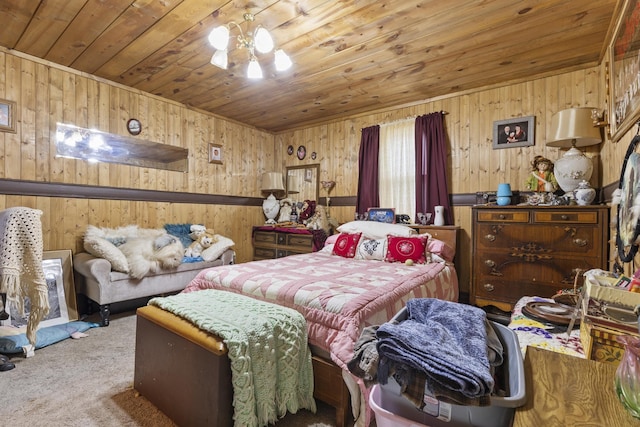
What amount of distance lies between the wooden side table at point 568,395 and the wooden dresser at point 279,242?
11.2ft

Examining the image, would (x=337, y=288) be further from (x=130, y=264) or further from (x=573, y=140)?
(x=573, y=140)

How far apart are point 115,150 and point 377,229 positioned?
10.5ft

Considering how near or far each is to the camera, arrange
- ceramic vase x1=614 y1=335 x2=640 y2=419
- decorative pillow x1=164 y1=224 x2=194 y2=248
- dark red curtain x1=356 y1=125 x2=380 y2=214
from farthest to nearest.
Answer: dark red curtain x1=356 y1=125 x2=380 y2=214, decorative pillow x1=164 y1=224 x2=194 y2=248, ceramic vase x1=614 y1=335 x2=640 y2=419

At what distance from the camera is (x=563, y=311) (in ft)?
4.50

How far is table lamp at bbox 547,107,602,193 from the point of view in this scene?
256 centimetres

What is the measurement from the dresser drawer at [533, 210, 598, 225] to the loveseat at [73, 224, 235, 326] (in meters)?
3.38

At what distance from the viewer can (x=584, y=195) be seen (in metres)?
2.48

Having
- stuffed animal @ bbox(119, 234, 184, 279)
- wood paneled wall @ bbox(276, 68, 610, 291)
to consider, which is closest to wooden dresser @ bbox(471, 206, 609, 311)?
wood paneled wall @ bbox(276, 68, 610, 291)

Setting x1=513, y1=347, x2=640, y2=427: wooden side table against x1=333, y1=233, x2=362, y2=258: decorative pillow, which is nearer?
x1=513, y1=347, x2=640, y2=427: wooden side table

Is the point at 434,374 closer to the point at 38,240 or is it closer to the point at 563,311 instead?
the point at 563,311

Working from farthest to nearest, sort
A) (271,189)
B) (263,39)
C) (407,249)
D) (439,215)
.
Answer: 1. (271,189)
2. (439,215)
3. (407,249)
4. (263,39)

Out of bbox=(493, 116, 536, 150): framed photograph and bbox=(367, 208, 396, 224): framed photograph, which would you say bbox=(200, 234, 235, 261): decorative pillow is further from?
bbox=(493, 116, 536, 150): framed photograph

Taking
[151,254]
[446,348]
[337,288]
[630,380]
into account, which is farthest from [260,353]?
[151,254]

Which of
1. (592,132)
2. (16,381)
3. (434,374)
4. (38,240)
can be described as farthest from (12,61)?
(592,132)
